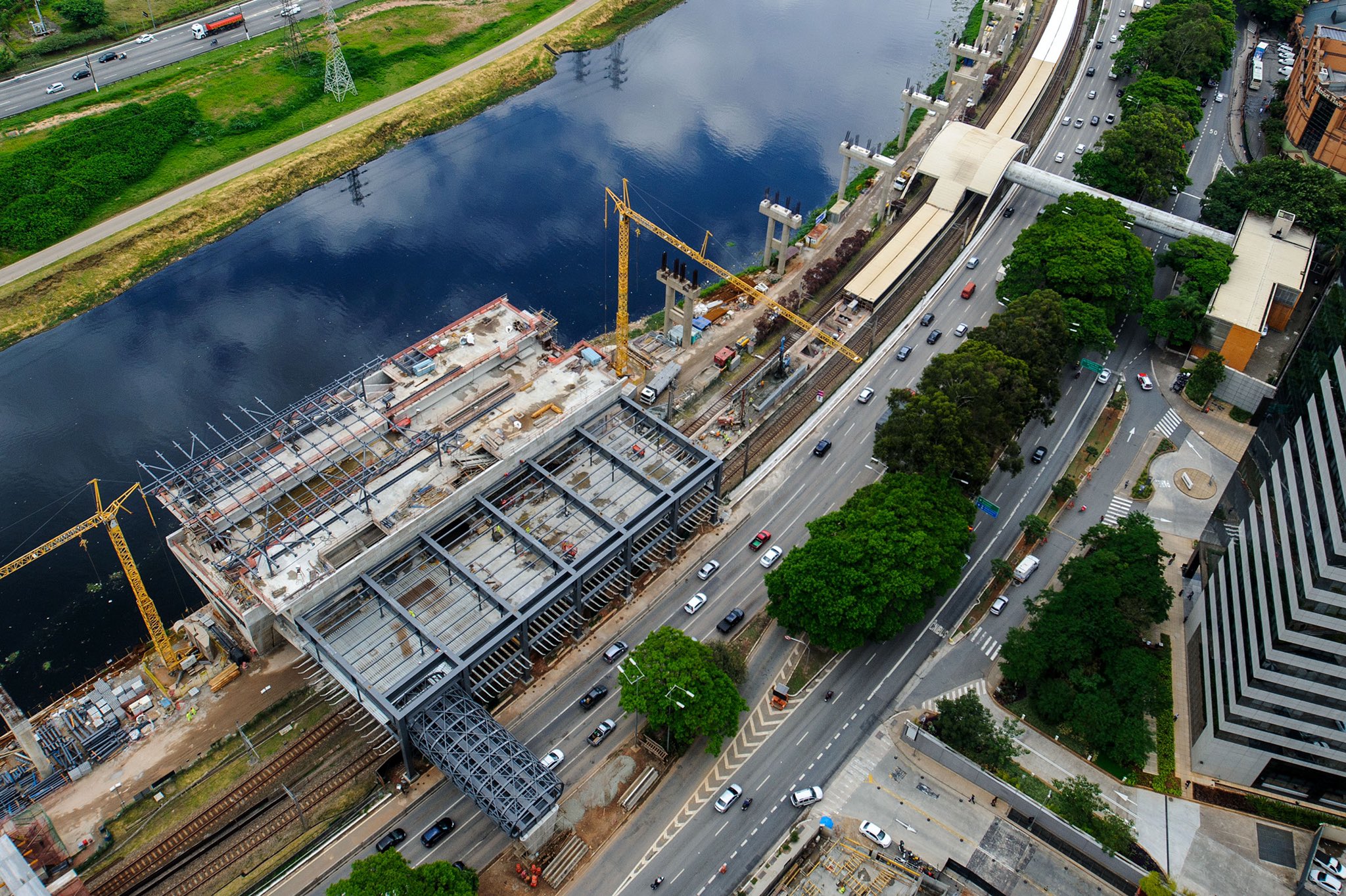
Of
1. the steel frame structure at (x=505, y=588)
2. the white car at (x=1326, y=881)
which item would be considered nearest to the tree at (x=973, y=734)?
the white car at (x=1326, y=881)

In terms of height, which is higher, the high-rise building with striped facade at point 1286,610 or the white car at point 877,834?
the high-rise building with striped facade at point 1286,610

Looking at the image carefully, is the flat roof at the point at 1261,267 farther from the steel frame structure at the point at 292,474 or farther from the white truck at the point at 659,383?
the steel frame structure at the point at 292,474

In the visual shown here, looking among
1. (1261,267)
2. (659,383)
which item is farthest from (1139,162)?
(659,383)

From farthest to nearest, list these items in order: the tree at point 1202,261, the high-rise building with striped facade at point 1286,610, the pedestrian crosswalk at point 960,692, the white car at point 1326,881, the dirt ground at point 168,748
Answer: the tree at point 1202,261
the pedestrian crosswalk at point 960,692
the dirt ground at point 168,748
the white car at point 1326,881
the high-rise building with striped facade at point 1286,610

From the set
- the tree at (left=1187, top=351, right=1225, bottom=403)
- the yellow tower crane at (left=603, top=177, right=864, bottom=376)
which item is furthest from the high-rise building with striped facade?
the yellow tower crane at (left=603, top=177, right=864, bottom=376)

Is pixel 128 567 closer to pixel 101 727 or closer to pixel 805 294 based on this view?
pixel 101 727

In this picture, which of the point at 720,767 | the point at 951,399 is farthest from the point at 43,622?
the point at 951,399
